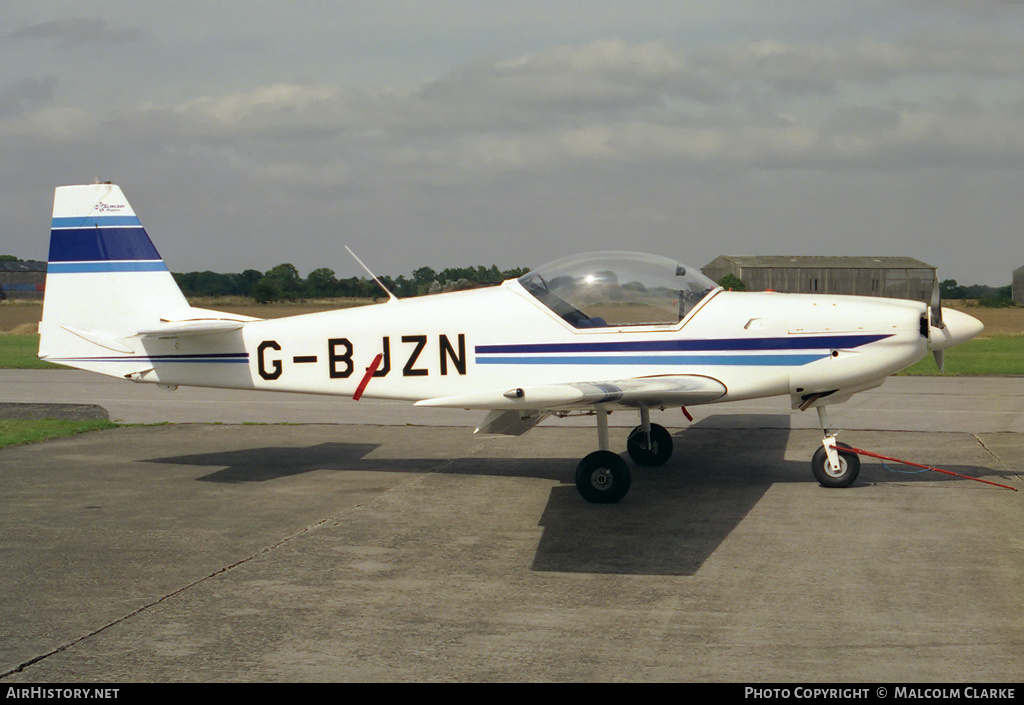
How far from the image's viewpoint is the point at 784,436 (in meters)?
11.9

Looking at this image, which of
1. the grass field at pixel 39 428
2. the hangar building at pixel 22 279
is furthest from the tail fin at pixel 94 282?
the hangar building at pixel 22 279

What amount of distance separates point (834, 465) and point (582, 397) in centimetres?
319

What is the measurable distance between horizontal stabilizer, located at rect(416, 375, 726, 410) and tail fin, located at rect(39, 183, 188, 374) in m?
4.36

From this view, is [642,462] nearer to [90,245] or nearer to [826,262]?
[90,245]

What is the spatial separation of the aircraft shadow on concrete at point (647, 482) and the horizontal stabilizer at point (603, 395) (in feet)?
3.20

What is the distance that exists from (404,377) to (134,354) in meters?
3.11

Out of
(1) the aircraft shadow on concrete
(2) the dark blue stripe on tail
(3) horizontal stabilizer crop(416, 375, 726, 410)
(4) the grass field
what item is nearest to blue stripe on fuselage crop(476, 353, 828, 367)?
(3) horizontal stabilizer crop(416, 375, 726, 410)

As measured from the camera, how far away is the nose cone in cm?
834

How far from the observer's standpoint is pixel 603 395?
23.2 feet

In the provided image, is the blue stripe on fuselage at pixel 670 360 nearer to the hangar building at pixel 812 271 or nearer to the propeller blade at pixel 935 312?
the propeller blade at pixel 935 312

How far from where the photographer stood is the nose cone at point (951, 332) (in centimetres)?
834

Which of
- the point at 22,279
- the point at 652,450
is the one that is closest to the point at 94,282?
the point at 652,450
